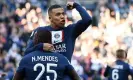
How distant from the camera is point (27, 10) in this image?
26.2 metres

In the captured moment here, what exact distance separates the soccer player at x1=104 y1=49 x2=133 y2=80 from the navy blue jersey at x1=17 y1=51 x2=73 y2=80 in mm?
7236

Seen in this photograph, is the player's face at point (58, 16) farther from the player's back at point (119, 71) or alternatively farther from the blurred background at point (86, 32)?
the blurred background at point (86, 32)

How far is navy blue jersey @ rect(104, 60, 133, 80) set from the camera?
1567 centimetres

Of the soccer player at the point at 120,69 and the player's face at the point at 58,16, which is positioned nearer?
the player's face at the point at 58,16

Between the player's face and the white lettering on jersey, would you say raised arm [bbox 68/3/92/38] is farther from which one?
the player's face

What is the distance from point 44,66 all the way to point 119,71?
7535 millimetres

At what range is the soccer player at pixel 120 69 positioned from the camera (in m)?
15.6

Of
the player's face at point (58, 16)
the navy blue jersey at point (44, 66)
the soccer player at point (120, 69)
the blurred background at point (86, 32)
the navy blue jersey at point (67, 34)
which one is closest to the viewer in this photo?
the navy blue jersey at point (44, 66)

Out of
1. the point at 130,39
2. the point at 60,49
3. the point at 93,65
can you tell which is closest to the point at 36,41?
the point at 60,49

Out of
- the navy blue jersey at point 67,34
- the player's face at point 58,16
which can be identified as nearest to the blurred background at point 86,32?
the navy blue jersey at point 67,34

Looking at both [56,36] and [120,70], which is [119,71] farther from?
[56,36]

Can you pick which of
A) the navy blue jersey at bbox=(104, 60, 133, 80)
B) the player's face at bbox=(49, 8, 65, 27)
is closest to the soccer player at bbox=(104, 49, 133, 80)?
the navy blue jersey at bbox=(104, 60, 133, 80)

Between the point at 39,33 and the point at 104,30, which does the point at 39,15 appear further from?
the point at 39,33

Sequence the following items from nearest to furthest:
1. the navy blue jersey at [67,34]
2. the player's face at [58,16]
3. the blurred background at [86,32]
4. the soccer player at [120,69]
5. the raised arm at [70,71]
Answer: the raised arm at [70,71] < the player's face at [58,16] < the navy blue jersey at [67,34] < the soccer player at [120,69] < the blurred background at [86,32]
